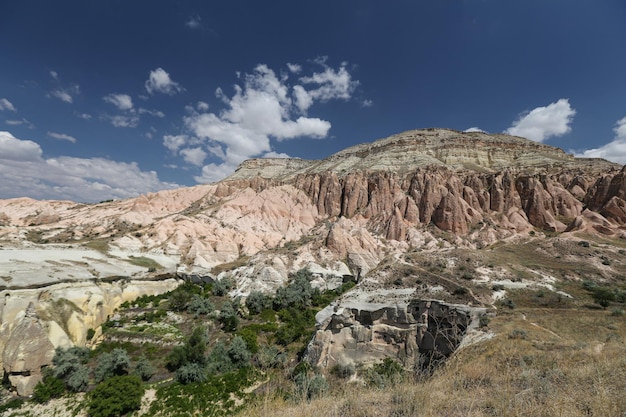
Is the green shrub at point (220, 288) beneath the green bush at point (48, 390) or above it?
above

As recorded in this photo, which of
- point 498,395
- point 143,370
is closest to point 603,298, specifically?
point 498,395

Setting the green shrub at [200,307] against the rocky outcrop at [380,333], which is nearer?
the rocky outcrop at [380,333]

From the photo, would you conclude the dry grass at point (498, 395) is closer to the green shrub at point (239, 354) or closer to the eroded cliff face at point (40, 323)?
the green shrub at point (239, 354)

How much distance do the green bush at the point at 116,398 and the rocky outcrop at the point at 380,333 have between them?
9.67m

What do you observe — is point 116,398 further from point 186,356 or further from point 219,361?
point 219,361

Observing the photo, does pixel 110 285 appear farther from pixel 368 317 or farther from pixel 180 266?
pixel 368 317

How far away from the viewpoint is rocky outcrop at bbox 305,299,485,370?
17.1 m

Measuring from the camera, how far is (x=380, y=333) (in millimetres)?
18062

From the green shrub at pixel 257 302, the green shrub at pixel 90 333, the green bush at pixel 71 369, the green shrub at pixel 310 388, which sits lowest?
the green bush at pixel 71 369

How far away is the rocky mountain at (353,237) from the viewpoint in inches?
806

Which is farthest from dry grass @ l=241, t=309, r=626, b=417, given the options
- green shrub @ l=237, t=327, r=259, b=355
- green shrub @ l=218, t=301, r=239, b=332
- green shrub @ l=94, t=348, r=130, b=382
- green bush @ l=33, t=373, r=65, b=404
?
green shrub @ l=218, t=301, r=239, b=332

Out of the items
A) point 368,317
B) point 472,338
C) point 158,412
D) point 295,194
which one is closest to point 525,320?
point 472,338

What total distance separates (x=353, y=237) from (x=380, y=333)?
28166 mm

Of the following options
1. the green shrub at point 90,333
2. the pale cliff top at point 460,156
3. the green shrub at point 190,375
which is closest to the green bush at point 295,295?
the green shrub at point 190,375
